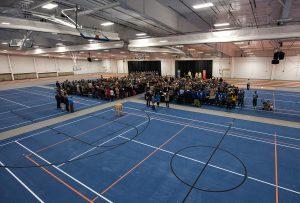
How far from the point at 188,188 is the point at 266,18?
405 inches

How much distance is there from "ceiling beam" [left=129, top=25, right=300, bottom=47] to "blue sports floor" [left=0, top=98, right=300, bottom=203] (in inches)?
211

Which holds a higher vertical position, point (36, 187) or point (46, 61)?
point (46, 61)

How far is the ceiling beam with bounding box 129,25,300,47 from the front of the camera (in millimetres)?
9512

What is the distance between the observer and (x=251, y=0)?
24.3 feet

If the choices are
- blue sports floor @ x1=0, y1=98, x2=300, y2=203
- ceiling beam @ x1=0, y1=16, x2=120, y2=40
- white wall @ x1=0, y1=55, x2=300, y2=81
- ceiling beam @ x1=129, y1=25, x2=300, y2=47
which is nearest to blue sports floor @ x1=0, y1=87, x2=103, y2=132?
blue sports floor @ x1=0, y1=98, x2=300, y2=203

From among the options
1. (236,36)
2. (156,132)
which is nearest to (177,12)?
(236,36)

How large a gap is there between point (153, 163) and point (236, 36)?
29.8ft

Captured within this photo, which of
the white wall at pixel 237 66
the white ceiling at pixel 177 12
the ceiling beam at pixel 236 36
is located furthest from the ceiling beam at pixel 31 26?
the white wall at pixel 237 66

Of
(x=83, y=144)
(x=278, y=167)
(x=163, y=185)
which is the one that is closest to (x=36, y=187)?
(x=83, y=144)

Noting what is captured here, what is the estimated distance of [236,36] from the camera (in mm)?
10922

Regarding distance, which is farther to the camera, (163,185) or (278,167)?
(278,167)

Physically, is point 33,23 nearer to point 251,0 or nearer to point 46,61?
point 251,0

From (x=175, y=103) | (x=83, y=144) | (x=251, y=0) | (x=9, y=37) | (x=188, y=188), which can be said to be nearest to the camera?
(x=188, y=188)

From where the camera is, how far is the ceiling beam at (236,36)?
951cm
